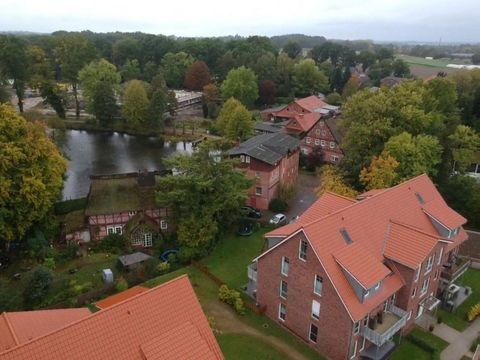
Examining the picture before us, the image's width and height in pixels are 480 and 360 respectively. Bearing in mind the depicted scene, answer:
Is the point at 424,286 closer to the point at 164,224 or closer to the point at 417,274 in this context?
the point at 417,274

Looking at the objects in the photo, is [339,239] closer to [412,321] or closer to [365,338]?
[365,338]

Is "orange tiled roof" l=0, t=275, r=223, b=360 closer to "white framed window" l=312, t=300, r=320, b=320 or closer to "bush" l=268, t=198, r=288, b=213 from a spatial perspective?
"white framed window" l=312, t=300, r=320, b=320

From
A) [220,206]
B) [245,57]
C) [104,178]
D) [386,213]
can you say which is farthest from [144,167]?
[245,57]

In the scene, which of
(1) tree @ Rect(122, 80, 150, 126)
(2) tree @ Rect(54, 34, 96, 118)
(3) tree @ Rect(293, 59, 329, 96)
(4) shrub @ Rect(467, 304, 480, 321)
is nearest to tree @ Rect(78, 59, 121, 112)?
(1) tree @ Rect(122, 80, 150, 126)

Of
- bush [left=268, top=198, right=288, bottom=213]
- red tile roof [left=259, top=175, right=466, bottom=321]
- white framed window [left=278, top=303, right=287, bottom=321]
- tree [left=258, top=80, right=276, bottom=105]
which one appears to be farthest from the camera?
tree [left=258, top=80, right=276, bottom=105]

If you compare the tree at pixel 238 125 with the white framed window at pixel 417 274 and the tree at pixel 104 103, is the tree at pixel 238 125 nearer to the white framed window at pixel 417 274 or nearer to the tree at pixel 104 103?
Result: the tree at pixel 104 103

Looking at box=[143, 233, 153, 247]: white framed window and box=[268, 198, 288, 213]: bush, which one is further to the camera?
box=[268, 198, 288, 213]: bush

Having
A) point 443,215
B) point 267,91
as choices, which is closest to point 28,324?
point 443,215
